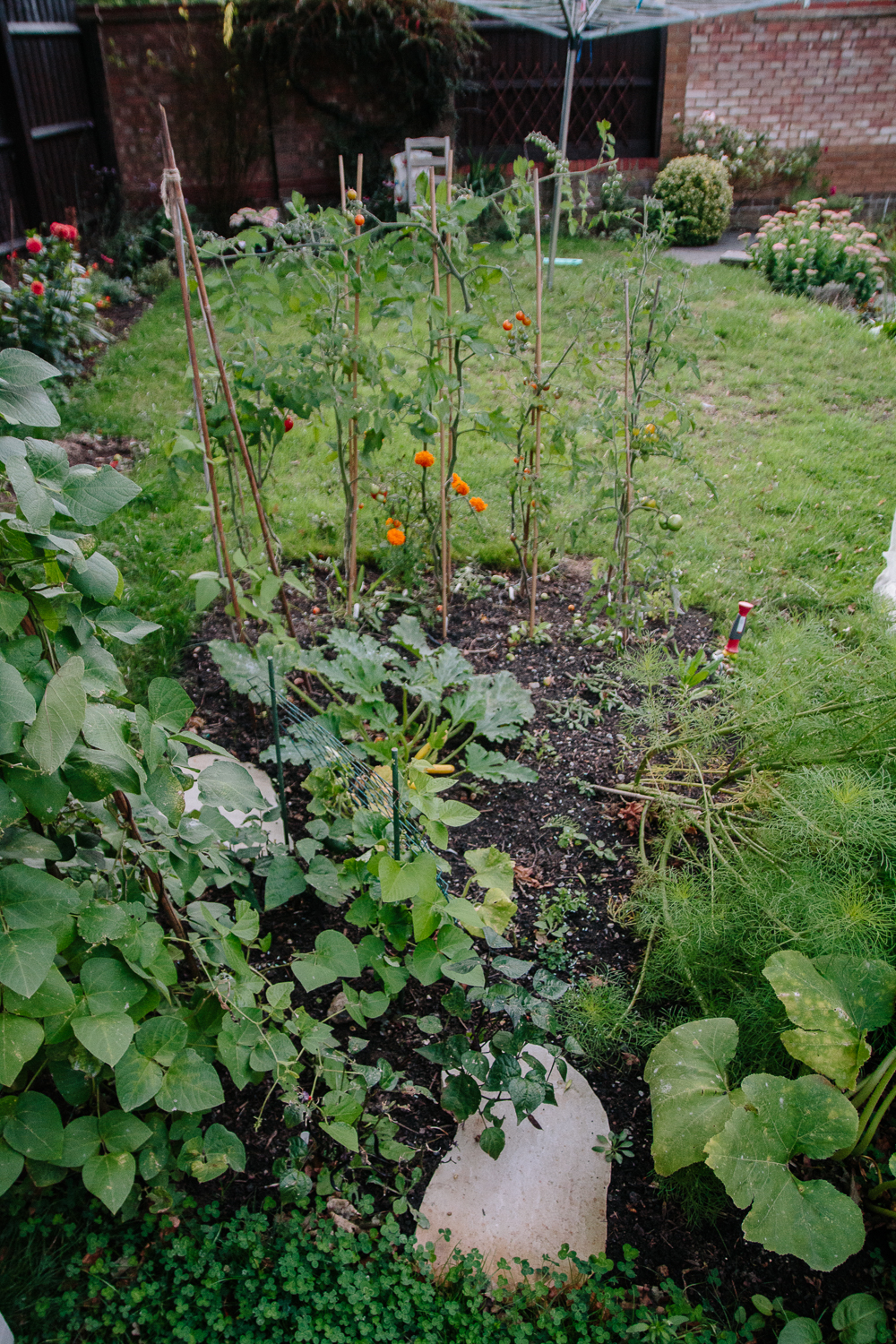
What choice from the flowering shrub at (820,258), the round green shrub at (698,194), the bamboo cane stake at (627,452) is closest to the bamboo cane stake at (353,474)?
the bamboo cane stake at (627,452)

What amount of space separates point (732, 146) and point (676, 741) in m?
9.34

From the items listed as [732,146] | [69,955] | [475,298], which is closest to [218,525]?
[475,298]

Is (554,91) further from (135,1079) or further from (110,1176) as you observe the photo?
(110,1176)

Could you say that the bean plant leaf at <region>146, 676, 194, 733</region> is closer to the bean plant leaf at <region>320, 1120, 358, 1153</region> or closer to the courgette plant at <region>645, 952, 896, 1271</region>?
the bean plant leaf at <region>320, 1120, 358, 1153</region>

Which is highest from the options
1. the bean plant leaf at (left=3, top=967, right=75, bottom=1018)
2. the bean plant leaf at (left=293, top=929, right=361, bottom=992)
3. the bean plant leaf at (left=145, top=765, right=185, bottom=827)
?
the bean plant leaf at (left=145, top=765, right=185, bottom=827)

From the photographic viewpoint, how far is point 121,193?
8.45 metres

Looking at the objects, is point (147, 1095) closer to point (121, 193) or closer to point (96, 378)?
point (96, 378)

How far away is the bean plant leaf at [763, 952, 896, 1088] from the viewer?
58.2 inches

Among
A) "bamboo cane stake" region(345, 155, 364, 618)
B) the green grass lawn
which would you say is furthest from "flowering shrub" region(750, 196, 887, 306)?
"bamboo cane stake" region(345, 155, 364, 618)

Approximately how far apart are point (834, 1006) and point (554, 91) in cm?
1055

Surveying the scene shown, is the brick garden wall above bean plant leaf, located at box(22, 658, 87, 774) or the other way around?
above

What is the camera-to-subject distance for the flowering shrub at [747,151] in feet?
29.7

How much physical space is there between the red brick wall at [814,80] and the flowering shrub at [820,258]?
3055mm

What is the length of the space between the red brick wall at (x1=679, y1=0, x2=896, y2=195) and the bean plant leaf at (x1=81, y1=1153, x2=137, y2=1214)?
10.8m
